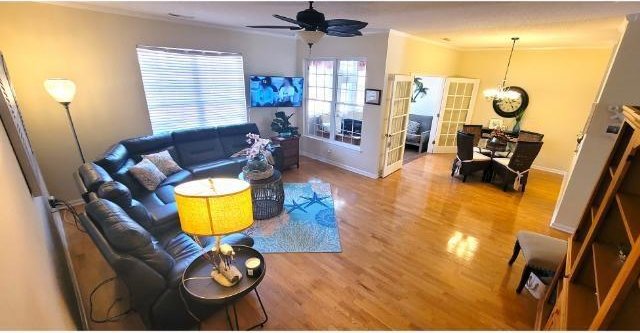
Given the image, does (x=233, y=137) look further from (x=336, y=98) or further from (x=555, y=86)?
(x=555, y=86)

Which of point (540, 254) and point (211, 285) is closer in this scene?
point (211, 285)

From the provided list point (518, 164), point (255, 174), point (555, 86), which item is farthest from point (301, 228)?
point (555, 86)

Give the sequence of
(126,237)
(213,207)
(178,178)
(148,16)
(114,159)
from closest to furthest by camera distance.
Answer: (213,207) < (126,237) < (114,159) < (178,178) < (148,16)

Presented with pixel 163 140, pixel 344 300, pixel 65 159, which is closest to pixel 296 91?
pixel 163 140

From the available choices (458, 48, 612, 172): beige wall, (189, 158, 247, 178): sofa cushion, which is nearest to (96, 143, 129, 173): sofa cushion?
(189, 158, 247, 178): sofa cushion

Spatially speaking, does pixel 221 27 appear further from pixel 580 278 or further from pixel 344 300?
pixel 580 278

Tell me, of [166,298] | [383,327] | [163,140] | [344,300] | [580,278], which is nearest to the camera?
[580,278]

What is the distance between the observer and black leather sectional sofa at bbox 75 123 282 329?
1713 millimetres

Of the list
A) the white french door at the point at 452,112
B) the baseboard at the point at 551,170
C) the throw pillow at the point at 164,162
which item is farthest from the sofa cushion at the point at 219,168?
the baseboard at the point at 551,170

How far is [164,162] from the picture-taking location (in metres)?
3.78

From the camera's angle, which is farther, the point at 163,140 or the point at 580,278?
the point at 163,140

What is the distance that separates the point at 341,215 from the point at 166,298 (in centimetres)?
233

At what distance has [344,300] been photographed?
7.71 feet

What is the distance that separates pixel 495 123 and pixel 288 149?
4.94 meters
